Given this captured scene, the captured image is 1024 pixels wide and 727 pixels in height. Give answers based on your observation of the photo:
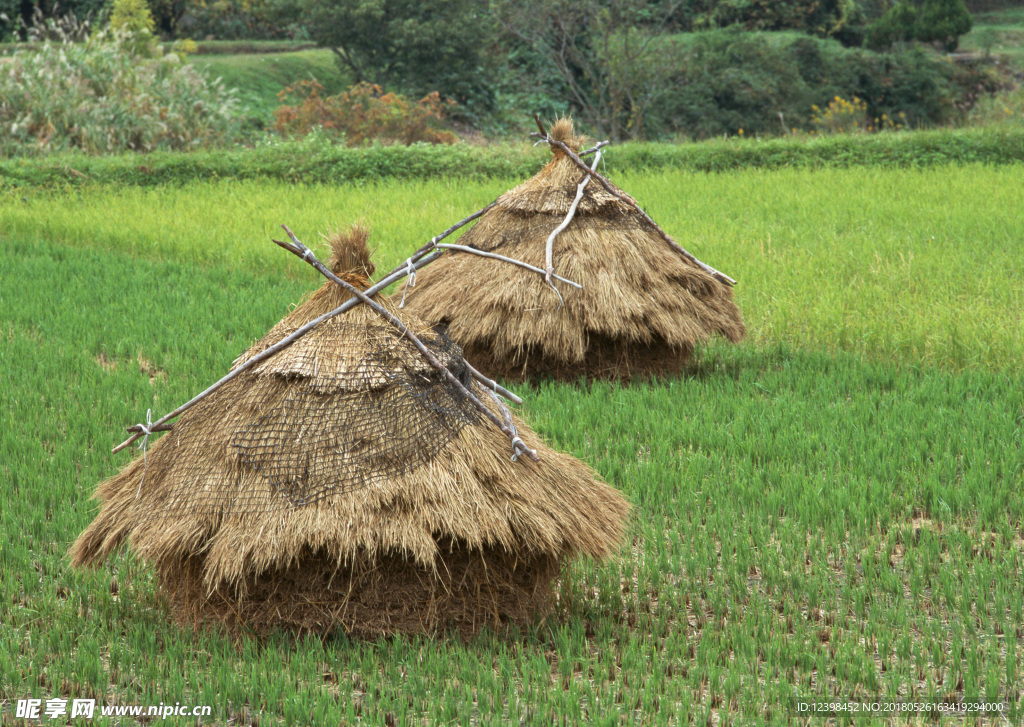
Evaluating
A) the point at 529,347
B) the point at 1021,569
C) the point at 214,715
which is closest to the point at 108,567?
the point at 214,715

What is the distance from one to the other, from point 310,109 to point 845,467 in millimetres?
13808

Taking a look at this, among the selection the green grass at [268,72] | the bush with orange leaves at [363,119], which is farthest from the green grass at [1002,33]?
the green grass at [268,72]

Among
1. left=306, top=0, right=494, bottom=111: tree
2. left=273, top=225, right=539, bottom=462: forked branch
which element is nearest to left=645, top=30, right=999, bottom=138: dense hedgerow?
left=306, top=0, right=494, bottom=111: tree

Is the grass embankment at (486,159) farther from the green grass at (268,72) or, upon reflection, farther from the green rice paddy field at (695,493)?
the green grass at (268,72)

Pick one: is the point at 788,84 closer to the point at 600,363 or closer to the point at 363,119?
the point at 363,119

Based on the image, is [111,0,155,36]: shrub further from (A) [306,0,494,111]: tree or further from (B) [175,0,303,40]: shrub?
(A) [306,0,494,111]: tree

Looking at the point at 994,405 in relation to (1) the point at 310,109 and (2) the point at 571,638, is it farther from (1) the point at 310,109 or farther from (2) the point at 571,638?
(1) the point at 310,109

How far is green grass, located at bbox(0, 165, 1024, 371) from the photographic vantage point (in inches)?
257

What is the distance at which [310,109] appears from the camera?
1666 cm

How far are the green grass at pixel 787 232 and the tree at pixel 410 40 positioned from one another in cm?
894

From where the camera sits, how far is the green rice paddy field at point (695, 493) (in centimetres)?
280

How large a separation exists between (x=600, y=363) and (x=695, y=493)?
1.79 meters

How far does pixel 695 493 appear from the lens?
171 inches

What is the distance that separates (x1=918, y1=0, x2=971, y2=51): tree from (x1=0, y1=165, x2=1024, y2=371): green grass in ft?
43.5
